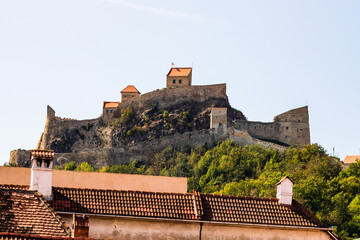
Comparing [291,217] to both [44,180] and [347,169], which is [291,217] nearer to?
[44,180]

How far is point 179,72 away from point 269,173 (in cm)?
3558

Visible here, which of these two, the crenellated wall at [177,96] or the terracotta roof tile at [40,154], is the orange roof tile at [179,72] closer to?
the crenellated wall at [177,96]

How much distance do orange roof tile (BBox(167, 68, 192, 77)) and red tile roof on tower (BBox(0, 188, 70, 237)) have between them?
10268 centimetres

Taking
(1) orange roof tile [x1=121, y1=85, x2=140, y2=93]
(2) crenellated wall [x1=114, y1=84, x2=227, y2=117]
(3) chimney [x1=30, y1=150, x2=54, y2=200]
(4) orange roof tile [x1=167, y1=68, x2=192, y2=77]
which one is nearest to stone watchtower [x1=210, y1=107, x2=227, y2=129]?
(2) crenellated wall [x1=114, y1=84, x2=227, y2=117]

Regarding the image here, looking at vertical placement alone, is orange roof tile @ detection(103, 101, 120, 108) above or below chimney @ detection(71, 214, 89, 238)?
above

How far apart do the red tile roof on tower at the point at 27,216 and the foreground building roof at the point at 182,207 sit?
11.5 feet

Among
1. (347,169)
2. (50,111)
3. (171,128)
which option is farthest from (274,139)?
(50,111)

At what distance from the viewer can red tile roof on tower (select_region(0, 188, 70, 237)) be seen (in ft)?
70.1

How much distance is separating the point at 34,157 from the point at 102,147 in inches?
3659

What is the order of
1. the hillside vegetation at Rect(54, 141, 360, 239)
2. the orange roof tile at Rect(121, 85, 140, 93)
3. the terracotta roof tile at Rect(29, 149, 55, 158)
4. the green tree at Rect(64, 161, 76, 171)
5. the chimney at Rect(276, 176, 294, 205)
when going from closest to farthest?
the terracotta roof tile at Rect(29, 149, 55, 158), the chimney at Rect(276, 176, 294, 205), the hillside vegetation at Rect(54, 141, 360, 239), the green tree at Rect(64, 161, 76, 171), the orange roof tile at Rect(121, 85, 140, 93)

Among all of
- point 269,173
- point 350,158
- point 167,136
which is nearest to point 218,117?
point 167,136

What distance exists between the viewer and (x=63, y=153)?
373 ft

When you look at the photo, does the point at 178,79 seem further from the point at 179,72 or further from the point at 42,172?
the point at 42,172

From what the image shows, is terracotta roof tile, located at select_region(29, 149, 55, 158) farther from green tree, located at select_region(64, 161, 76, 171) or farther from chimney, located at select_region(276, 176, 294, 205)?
green tree, located at select_region(64, 161, 76, 171)
